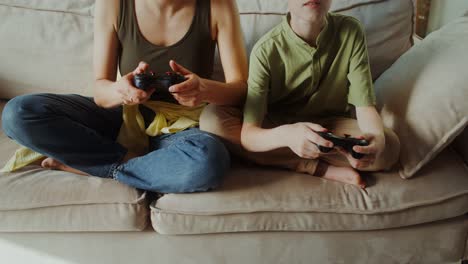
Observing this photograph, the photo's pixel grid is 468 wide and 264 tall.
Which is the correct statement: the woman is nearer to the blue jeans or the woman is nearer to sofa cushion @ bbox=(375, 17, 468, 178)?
the blue jeans

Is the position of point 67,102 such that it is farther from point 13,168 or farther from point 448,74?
point 448,74

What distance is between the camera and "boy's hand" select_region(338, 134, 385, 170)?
3.22 ft

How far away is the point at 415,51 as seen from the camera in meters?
1.21

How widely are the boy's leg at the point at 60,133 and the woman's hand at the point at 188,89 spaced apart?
0.76 ft

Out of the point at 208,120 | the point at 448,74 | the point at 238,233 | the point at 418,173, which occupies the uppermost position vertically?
the point at 448,74

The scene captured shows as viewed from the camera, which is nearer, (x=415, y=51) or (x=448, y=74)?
(x=448, y=74)

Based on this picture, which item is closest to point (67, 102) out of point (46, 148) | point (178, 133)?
point (46, 148)

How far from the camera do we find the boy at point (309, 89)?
3.49 feet

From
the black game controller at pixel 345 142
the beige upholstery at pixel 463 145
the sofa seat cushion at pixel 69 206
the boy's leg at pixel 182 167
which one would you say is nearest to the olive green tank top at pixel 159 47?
the boy's leg at pixel 182 167

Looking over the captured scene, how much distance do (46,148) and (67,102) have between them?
14cm

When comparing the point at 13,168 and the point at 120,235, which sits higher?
the point at 13,168

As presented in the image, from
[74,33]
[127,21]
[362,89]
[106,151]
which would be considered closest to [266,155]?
[362,89]

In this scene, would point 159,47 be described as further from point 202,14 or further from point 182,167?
point 182,167

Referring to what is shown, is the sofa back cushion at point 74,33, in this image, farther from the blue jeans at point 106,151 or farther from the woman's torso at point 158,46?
the blue jeans at point 106,151
